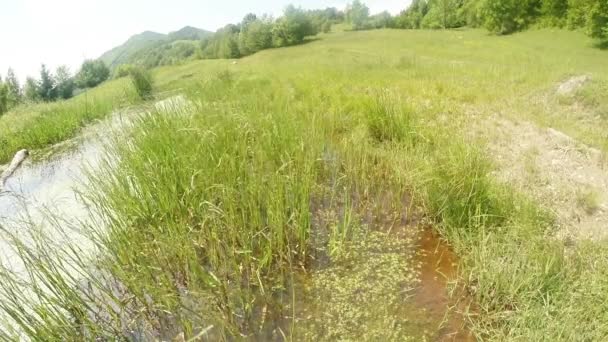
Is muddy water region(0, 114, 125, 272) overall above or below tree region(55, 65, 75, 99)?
below

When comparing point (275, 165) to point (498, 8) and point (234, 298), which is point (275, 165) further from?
point (498, 8)

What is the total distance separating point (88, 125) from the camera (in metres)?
11.0

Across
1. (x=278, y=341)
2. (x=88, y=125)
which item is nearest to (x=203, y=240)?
(x=278, y=341)

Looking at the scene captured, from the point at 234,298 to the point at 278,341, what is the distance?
56cm

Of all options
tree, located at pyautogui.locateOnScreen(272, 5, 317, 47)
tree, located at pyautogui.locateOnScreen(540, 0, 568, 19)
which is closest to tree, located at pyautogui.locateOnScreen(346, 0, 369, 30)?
tree, located at pyautogui.locateOnScreen(272, 5, 317, 47)

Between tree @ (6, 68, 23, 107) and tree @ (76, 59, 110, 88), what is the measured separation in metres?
8.25

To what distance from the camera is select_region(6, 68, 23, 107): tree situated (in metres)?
32.1

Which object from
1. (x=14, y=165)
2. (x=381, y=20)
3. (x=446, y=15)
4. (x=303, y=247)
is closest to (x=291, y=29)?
(x=446, y=15)

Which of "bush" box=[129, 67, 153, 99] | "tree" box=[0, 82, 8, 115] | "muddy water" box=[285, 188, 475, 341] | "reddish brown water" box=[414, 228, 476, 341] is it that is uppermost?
"tree" box=[0, 82, 8, 115]

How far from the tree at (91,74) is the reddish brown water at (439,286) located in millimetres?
62020

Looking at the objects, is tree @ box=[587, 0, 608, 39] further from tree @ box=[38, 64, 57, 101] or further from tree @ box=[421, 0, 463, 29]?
tree @ box=[38, 64, 57, 101]

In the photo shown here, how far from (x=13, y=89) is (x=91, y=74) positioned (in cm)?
1396

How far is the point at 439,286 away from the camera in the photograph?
9.78 feet

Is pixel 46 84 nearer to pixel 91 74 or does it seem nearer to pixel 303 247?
pixel 91 74
